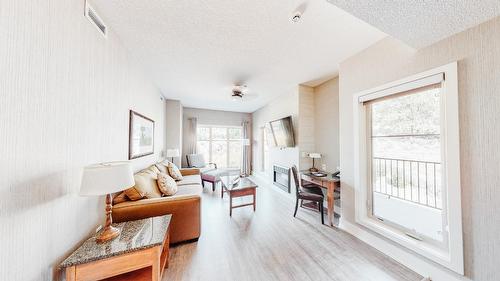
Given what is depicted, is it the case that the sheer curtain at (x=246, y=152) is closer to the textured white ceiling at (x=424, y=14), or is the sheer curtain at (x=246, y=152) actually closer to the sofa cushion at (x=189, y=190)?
the sofa cushion at (x=189, y=190)

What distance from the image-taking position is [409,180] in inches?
81.1

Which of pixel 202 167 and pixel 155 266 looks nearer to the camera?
pixel 155 266

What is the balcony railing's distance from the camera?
6.07ft

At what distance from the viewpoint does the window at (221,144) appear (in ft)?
21.1

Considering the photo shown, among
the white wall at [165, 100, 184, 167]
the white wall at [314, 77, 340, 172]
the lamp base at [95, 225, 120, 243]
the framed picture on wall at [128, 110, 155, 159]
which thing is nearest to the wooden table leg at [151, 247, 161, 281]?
the lamp base at [95, 225, 120, 243]

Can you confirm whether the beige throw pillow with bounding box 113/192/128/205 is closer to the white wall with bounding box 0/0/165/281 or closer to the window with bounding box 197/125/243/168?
the white wall with bounding box 0/0/165/281

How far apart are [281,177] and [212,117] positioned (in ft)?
11.9

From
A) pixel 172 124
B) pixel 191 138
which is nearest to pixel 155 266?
pixel 172 124

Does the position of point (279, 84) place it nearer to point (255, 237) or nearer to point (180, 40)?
point (180, 40)

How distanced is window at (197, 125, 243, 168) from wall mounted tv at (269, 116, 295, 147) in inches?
97.6

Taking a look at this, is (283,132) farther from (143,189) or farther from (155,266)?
(155,266)

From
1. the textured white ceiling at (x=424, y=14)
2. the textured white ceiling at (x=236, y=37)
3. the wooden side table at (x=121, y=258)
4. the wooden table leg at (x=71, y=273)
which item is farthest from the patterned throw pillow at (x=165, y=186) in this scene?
the textured white ceiling at (x=424, y=14)

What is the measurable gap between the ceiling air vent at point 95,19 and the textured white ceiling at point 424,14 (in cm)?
211

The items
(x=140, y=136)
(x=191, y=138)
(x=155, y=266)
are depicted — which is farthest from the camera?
(x=191, y=138)
